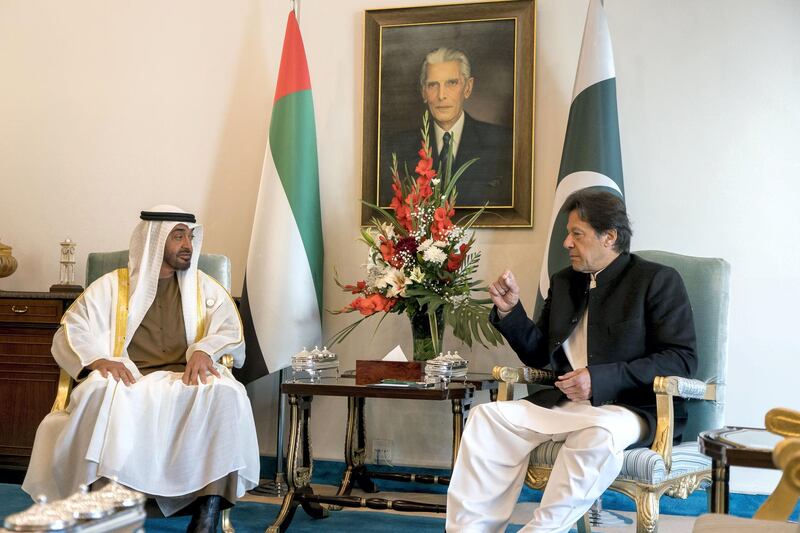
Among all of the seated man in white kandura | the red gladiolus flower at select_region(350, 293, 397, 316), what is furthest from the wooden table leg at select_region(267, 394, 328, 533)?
the red gladiolus flower at select_region(350, 293, 397, 316)

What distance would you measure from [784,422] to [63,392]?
2.97m

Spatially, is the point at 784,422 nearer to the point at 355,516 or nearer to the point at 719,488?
the point at 719,488

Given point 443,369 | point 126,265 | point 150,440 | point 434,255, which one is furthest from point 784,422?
point 126,265

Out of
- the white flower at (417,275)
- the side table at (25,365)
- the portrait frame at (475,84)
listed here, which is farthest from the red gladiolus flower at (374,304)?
the side table at (25,365)

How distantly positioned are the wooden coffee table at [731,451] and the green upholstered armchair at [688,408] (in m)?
0.39

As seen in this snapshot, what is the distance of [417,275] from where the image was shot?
4082 millimetres

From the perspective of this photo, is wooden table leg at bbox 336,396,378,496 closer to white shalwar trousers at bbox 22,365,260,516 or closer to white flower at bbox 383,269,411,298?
white flower at bbox 383,269,411,298

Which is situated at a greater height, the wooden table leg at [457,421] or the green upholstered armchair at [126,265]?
the green upholstered armchair at [126,265]

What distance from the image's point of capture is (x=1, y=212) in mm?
5723

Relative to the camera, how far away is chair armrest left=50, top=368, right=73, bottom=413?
3866mm

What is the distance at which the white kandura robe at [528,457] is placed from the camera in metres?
2.96

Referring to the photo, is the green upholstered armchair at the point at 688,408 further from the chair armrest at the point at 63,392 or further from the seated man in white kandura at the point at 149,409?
the chair armrest at the point at 63,392

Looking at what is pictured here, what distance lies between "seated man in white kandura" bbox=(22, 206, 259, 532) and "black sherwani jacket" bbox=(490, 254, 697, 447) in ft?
3.94

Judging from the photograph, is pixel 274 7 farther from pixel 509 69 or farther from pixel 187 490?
pixel 187 490
